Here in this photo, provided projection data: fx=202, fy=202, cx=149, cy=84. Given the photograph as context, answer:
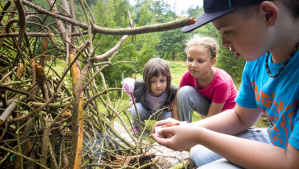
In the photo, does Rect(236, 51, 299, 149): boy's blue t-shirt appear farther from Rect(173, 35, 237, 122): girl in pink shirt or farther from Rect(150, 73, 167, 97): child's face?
Rect(150, 73, 167, 97): child's face

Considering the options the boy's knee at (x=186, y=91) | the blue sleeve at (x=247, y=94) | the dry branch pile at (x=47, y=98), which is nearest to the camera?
the dry branch pile at (x=47, y=98)

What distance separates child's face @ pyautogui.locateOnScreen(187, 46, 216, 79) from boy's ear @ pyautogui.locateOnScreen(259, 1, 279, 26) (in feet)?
4.43

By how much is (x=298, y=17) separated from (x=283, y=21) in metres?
0.07

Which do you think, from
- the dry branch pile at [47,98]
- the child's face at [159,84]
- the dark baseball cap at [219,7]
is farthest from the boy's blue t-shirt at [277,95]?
the child's face at [159,84]

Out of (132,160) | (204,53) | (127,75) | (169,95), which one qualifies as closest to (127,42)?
(127,75)

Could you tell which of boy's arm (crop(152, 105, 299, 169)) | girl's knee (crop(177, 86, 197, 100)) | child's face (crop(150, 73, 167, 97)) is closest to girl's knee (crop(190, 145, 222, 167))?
boy's arm (crop(152, 105, 299, 169))

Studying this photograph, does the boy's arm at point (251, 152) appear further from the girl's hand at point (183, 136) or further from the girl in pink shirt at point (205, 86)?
the girl in pink shirt at point (205, 86)

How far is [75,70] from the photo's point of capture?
87 centimetres

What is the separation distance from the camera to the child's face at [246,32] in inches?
27.9

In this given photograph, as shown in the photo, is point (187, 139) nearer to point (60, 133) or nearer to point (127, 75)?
point (60, 133)

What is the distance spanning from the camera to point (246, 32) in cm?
72

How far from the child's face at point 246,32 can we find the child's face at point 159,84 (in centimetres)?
155

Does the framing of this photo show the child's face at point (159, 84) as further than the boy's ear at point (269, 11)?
Yes

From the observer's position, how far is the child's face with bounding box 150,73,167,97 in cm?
232
